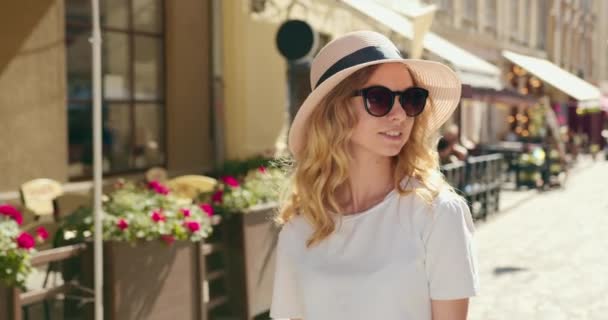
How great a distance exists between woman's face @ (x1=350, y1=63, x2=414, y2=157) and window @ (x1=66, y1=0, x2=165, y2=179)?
6.27 m

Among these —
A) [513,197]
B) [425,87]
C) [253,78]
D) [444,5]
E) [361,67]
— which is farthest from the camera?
[444,5]

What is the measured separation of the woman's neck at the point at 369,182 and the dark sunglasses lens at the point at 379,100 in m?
0.15

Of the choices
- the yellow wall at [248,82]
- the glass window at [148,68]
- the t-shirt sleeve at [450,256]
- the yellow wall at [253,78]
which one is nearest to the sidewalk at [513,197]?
the yellow wall at [253,78]

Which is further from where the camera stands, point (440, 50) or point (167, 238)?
point (440, 50)

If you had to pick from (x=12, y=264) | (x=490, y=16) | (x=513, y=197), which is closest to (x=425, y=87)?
(x=12, y=264)

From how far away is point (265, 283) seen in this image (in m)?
6.13

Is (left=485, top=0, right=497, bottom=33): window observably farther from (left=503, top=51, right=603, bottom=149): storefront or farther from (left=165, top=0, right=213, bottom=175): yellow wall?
(left=165, top=0, right=213, bottom=175): yellow wall

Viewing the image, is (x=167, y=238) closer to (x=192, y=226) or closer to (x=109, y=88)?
(x=192, y=226)

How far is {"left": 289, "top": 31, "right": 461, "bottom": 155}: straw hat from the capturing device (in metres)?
2.18

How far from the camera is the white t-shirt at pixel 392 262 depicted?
203 centimetres

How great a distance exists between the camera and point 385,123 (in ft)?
7.31

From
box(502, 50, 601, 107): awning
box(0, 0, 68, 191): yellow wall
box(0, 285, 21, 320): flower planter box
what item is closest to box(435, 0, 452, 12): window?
box(502, 50, 601, 107): awning

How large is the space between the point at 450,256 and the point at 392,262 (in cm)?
15

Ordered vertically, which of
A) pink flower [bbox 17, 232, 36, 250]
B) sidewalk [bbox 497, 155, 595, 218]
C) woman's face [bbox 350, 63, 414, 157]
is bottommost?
sidewalk [bbox 497, 155, 595, 218]
